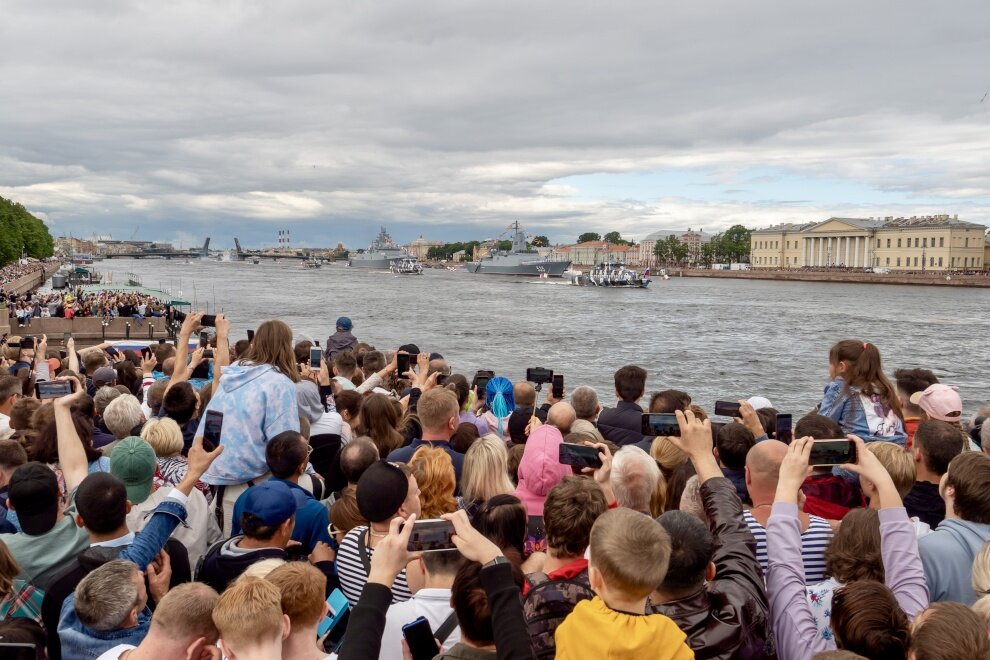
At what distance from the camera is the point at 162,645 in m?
2.31

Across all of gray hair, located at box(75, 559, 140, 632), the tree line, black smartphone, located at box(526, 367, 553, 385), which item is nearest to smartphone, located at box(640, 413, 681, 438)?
gray hair, located at box(75, 559, 140, 632)

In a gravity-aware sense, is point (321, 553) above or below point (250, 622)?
below

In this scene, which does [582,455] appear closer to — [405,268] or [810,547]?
[810,547]

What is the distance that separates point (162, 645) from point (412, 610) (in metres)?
0.80

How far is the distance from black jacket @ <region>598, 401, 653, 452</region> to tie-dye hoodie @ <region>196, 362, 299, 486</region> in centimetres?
247

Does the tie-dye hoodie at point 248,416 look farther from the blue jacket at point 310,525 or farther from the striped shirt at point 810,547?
the striped shirt at point 810,547

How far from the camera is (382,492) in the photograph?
9.00 feet

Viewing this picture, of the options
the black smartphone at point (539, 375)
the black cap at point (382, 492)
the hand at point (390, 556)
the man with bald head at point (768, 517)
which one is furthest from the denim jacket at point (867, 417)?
the hand at point (390, 556)

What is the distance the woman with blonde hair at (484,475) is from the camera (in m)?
Answer: 3.71

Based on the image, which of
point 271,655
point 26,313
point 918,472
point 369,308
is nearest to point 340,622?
point 271,655

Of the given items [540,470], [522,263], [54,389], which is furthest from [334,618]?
[522,263]

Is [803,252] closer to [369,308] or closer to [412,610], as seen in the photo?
[369,308]

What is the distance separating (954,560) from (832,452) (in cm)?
77

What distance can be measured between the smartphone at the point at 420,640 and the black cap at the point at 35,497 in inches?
79.7
